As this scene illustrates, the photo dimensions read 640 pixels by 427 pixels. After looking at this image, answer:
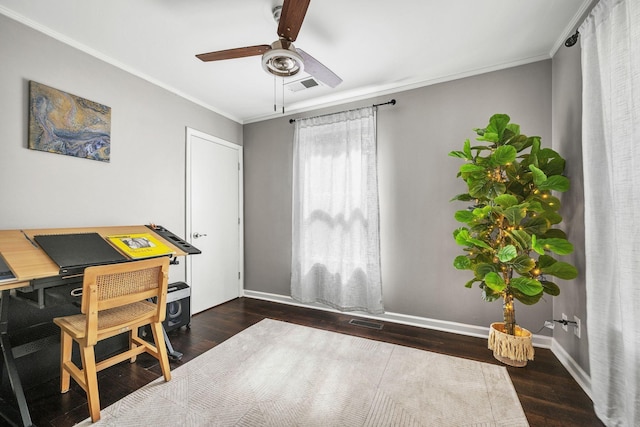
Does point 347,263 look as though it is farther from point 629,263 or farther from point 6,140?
point 6,140

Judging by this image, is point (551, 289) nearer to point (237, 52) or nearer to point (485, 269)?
point (485, 269)

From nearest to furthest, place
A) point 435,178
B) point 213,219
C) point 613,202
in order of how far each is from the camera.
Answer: point 613,202 → point 435,178 → point 213,219

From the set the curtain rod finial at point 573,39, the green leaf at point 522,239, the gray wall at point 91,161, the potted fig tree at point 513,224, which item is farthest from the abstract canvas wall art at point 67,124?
the curtain rod finial at point 573,39

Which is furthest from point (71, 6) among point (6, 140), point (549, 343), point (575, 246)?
point (549, 343)

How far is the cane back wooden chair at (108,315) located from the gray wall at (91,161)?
96 cm

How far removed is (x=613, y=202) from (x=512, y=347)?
1.26m

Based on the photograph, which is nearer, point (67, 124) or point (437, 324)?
point (67, 124)

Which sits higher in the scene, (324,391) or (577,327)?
(577,327)

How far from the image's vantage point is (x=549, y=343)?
239 centimetres

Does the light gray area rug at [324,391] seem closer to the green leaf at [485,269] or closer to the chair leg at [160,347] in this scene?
the chair leg at [160,347]

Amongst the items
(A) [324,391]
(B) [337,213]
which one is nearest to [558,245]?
(A) [324,391]

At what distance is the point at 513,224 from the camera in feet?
6.16

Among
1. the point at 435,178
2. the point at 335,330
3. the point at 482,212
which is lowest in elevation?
the point at 335,330

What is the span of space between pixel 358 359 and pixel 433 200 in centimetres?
176
